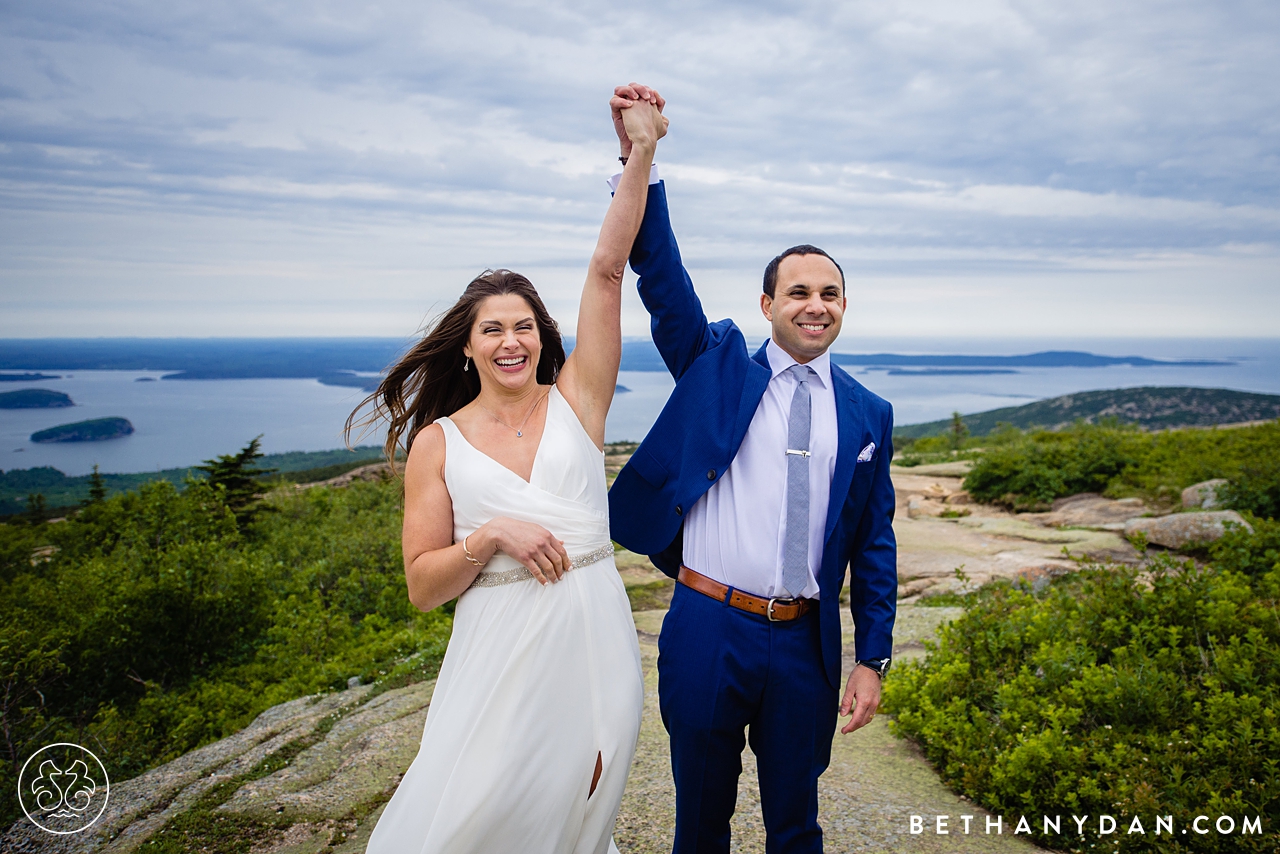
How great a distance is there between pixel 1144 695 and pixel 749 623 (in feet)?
9.32

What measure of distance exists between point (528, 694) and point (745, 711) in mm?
802

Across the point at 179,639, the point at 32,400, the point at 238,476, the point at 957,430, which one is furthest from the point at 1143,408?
the point at 32,400

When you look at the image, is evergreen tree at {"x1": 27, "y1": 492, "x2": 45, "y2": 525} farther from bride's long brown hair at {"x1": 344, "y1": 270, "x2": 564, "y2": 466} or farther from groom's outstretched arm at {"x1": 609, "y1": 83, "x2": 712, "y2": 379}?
groom's outstretched arm at {"x1": 609, "y1": 83, "x2": 712, "y2": 379}

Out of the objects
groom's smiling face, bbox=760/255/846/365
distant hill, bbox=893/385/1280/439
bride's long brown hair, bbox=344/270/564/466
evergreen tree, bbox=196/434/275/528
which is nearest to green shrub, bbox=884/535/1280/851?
groom's smiling face, bbox=760/255/846/365

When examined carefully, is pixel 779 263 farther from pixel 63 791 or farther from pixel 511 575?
pixel 63 791

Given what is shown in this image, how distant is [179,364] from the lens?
114750 mm

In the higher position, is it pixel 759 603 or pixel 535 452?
pixel 535 452

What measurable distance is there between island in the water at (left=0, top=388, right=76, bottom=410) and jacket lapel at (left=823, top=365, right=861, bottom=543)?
81503 mm

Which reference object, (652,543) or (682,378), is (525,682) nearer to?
(652,543)

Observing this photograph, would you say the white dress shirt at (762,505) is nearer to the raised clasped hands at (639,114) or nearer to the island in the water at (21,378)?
the raised clasped hands at (639,114)

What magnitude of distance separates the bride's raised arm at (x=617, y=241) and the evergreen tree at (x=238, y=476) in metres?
13.1

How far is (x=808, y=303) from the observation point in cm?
278

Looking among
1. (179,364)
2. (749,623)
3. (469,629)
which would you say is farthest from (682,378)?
(179,364)

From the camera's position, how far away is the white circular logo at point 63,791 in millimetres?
4457
